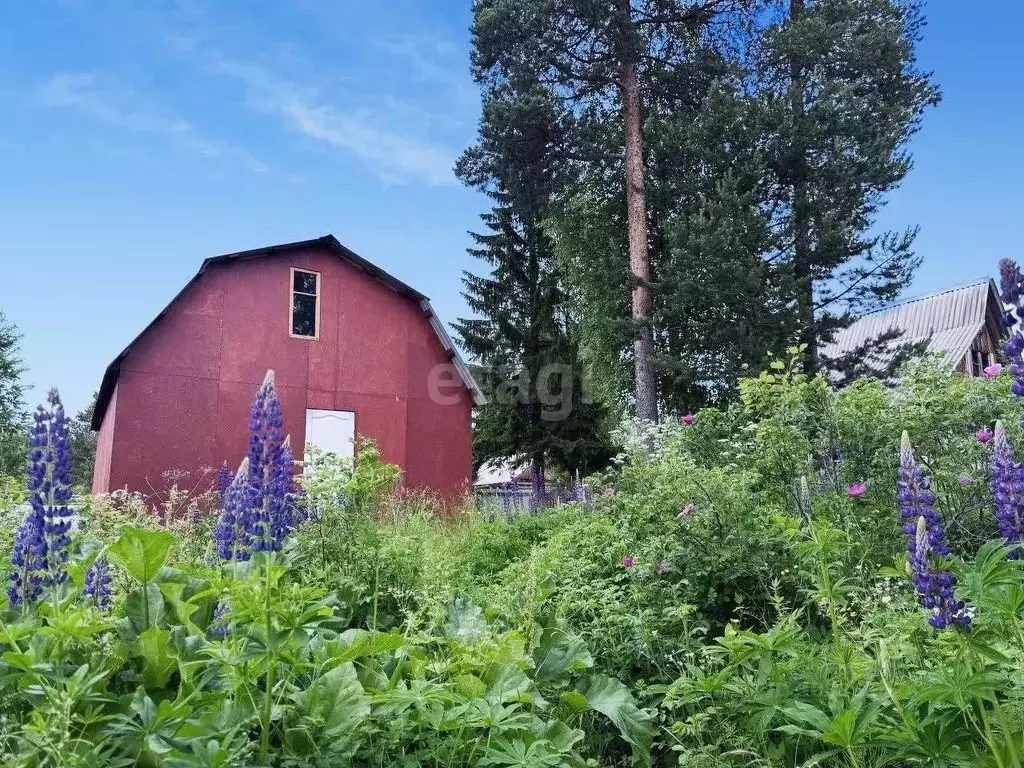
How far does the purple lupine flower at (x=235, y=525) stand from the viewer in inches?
119

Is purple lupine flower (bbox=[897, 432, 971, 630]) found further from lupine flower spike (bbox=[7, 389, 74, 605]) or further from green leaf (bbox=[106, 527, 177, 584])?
lupine flower spike (bbox=[7, 389, 74, 605])

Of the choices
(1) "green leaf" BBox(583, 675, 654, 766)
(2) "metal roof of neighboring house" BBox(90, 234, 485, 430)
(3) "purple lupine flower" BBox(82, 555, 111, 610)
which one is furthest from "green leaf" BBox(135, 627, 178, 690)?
(2) "metal roof of neighboring house" BBox(90, 234, 485, 430)

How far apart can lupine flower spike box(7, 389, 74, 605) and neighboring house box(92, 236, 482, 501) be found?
1246cm

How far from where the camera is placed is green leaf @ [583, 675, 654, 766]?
303cm

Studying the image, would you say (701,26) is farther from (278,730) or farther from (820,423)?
(278,730)

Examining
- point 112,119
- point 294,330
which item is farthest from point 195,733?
point 112,119

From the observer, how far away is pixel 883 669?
2.50 m

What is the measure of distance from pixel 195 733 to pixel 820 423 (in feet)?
20.2

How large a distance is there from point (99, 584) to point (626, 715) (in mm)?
2327

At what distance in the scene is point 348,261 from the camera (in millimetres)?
17031

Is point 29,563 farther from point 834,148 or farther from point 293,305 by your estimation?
point 834,148

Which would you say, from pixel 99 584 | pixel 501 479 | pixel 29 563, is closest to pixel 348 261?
pixel 99 584

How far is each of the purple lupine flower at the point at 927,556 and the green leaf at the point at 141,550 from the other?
8.16ft

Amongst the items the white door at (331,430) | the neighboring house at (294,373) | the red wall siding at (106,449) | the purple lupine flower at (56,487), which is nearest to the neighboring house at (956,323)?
the neighboring house at (294,373)
